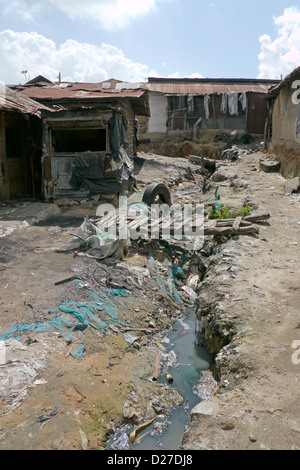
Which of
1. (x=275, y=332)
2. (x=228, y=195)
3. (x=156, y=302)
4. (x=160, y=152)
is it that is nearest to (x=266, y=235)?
(x=156, y=302)

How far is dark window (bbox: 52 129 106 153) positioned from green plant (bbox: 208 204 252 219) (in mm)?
5911

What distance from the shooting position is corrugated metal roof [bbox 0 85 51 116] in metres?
8.67

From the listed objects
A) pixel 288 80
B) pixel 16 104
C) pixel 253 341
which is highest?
pixel 288 80

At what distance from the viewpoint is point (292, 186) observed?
9039mm

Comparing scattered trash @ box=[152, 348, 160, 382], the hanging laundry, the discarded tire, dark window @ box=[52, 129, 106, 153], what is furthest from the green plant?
the hanging laundry

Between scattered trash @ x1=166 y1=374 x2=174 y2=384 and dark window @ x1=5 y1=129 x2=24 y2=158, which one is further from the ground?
dark window @ x1=5 y1=129 x2=24 y2=158

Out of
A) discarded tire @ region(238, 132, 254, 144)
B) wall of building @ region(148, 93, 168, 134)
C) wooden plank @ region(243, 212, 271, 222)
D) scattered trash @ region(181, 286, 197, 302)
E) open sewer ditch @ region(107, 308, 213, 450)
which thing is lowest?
open sewer ditch @ region(107, 308, 213, 450)

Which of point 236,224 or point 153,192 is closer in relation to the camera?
point 236,224

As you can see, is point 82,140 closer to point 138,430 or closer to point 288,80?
point 288,80

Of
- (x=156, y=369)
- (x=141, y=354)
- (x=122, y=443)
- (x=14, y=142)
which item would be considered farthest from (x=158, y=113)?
(x=122, y=443)

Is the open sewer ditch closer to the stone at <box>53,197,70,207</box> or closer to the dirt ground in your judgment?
the dirt ground

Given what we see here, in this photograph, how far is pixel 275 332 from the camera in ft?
11.1

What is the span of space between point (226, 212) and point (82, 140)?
7027 millimetres

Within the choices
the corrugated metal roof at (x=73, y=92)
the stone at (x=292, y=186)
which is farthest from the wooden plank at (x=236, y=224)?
the corrugated metal roof at (x=73, y=92)
